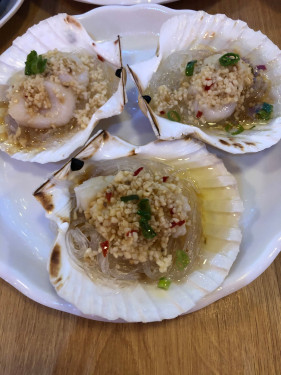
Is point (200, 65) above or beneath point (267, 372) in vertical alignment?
above

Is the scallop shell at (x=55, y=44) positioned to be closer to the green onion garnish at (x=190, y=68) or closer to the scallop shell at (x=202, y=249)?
the green onion garnish at (x=190, y=68)

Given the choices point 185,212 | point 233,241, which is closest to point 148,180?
point 185,212

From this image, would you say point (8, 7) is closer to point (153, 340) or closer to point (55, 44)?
point (55, 44)

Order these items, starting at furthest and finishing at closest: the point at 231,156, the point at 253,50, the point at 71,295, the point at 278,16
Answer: the point at 278,16 < the point at 253,50 < the point at 231,156 < the point at 71,295

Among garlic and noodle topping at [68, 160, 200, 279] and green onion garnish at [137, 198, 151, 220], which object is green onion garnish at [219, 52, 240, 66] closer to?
garlic and noodle topping at [68, 160, 200, 279]

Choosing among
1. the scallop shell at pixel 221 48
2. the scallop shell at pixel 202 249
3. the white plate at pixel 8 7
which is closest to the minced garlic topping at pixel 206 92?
the scallop shell at pixel 221 48

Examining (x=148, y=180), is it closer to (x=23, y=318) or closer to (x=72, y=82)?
(x=72, y=82)

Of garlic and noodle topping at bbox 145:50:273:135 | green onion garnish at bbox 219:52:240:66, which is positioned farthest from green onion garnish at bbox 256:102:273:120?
green onion garnish at bbox 219:52:240:66

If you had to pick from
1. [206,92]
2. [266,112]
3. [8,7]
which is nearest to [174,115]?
[206,92]
